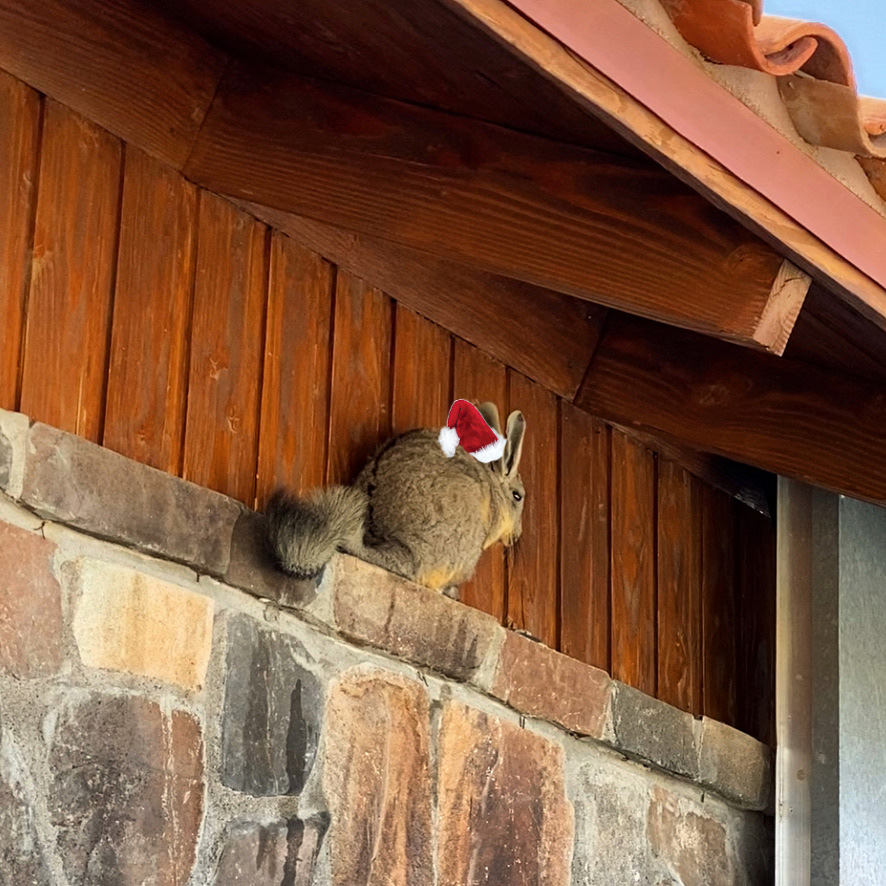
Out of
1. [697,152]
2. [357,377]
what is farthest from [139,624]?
[697,152]

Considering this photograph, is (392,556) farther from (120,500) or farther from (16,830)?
(16,830)

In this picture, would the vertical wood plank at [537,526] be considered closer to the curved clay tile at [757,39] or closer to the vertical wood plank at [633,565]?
the vertical wood plank at [633,565]

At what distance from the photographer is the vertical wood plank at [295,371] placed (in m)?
3.11

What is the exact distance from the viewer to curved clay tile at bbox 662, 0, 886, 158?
226 centimetres

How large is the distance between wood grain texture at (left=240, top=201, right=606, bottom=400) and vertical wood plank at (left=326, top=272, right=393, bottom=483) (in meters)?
0.05

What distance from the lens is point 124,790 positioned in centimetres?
258

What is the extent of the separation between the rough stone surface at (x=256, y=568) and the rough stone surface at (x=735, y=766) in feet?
4.93

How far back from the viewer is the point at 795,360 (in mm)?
3611

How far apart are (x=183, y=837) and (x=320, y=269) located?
45.3 inches

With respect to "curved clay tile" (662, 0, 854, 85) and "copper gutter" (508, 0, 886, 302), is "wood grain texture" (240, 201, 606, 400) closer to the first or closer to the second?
"copper gutter" (508, 0, 886, 302)

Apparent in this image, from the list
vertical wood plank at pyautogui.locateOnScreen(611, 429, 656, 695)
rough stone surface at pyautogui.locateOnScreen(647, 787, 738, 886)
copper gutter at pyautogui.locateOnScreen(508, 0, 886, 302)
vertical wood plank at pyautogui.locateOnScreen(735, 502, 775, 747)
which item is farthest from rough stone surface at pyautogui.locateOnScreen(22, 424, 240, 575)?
vertical wood plank at pyautogui.locateOnScreen(735, 502, 775, 747)

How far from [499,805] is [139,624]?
41.1 inches

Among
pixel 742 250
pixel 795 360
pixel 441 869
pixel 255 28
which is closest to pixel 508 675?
pixel 441 869

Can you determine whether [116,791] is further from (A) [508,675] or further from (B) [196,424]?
(A) [508,675]
